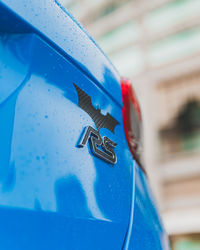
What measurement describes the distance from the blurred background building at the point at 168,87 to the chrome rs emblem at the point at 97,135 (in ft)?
26.8

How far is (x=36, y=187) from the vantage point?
17.2 inches

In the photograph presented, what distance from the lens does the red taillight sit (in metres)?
0.72

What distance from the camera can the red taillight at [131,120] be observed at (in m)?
0.72

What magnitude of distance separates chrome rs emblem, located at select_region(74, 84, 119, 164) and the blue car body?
12mm

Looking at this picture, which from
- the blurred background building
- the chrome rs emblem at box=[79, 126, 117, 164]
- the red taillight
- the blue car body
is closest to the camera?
the blue car body

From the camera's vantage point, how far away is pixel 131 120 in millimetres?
759

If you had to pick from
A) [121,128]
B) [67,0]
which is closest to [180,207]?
[121,128]

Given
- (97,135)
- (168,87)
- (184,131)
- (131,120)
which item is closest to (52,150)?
(97,135)

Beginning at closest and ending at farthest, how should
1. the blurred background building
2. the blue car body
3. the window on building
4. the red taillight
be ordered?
the blue car body
the red taillight
the blurred background building
the window on building

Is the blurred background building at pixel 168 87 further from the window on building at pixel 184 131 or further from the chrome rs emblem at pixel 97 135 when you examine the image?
the chrome rs emblem at pixel 97 135

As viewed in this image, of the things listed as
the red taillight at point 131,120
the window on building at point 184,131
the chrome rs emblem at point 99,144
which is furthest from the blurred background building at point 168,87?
the chrome rs emblem at point 99,144

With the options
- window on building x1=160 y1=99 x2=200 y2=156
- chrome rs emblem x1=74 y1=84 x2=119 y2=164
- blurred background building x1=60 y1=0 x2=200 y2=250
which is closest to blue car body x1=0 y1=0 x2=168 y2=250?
chrome rs emblem x1=74 y1=84 x2=119 y2=164

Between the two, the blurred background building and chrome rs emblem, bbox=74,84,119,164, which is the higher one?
the blurred background building

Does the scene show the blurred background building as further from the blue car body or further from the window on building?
the blue car body
